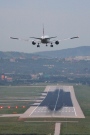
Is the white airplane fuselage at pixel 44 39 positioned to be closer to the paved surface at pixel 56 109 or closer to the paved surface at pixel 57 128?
the paved surface at pixel 57 128

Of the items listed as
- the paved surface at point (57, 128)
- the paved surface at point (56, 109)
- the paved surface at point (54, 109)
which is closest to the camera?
the paved surface at point (57, 128)

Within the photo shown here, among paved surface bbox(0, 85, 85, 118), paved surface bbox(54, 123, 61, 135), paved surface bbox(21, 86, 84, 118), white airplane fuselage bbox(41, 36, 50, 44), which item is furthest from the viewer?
paved surface bbox(21, 86, 84, 118)

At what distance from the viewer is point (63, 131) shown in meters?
120

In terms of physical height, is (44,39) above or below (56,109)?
above

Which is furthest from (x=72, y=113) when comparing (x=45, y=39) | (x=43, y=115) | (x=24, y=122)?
(x=45, y=39)

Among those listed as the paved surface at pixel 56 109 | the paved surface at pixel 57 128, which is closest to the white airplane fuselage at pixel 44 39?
the paved surface at pixel 57 128

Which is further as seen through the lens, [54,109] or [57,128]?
[54,109]

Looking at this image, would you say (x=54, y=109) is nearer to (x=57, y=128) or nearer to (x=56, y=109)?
(x=56, y=109)

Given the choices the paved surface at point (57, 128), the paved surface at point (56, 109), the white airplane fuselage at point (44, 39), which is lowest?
the paved surface at point (57, 128)

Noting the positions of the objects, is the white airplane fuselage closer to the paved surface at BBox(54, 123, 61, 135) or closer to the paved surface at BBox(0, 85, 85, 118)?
the paved surface at BBox(54, 123, 61, 135)

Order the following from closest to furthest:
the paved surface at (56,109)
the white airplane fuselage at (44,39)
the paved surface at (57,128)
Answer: the white airplane fuselage at (44,39)
the paved surface at (57,128)
the paved surface at (56,109)

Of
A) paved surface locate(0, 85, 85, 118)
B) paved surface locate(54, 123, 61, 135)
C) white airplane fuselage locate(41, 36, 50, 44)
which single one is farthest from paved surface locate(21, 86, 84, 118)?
white airplane fuselage locate(41, 36, 50, 44)

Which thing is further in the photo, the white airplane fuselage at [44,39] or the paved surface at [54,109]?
the paved surface at [54,109]

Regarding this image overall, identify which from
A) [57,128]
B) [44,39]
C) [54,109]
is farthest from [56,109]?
[44,39]
